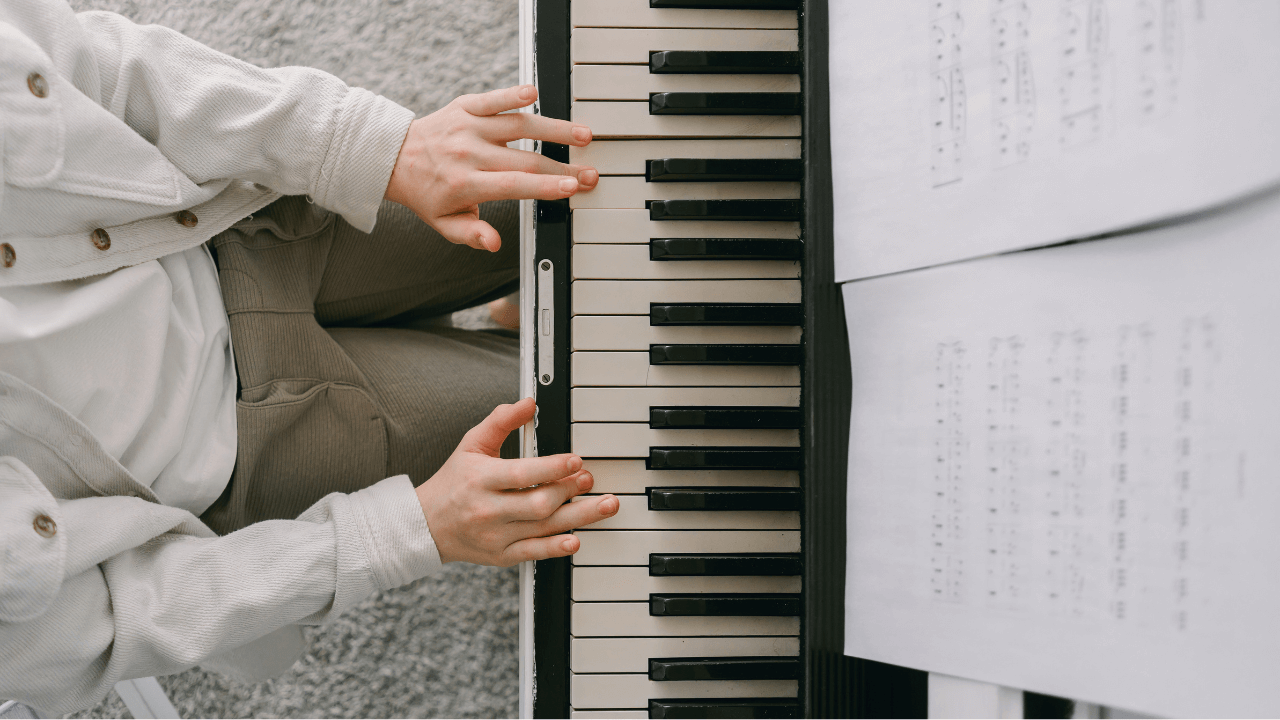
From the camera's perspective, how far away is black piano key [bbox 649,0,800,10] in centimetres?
62

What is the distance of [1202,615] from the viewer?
387mm

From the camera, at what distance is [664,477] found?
64cm

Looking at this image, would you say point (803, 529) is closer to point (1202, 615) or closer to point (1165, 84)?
point (1202, 615)

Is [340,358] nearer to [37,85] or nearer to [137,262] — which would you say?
[137,262]

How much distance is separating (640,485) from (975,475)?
0.92 ft

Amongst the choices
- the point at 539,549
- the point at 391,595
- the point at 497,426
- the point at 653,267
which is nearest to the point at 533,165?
the point at 653,267

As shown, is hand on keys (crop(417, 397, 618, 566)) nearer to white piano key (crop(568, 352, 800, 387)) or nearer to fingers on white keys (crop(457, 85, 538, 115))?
white piano key (crop(568, 352, 800, 387))

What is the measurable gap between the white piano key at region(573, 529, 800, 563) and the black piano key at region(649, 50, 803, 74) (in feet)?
1.35

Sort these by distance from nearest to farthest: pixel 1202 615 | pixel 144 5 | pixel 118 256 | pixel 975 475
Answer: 1. pixel 1202 615
2. pixel 975 475
3. pixel 118 256
4. pixel 144 5

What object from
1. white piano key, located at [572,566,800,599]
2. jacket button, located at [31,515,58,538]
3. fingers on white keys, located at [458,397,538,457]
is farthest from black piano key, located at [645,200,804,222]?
jacket button, located at [31,515,58,538]

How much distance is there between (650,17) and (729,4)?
7 centimetres

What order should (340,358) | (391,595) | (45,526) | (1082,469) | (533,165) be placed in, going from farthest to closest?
(391,595) < (340,358) < (533,165) < (45,526) < (1082,469)

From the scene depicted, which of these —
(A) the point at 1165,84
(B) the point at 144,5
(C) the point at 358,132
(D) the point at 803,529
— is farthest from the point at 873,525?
(B) the point at 144,5

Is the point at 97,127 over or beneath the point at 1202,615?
over
